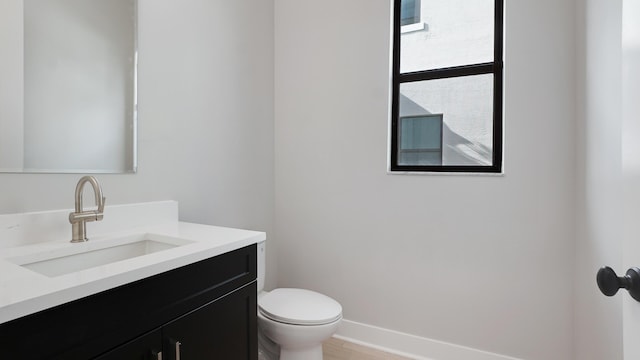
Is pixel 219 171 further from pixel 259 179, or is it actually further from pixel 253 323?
pixel 253 323

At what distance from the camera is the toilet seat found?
1531 millimetres

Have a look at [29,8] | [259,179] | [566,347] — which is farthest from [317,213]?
[29,8]

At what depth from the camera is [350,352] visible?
79.8 inches

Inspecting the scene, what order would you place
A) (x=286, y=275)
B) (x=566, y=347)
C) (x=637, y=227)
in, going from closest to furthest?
(x=637, y=227), (x=566, y=347), (x=286, y=275)

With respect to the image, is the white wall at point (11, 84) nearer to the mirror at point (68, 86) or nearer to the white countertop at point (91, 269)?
the mirror at point (68, 86)

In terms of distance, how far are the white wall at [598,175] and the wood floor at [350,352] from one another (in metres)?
1.00

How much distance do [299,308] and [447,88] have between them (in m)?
1.52

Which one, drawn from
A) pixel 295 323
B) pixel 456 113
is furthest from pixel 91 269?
pixel 456 113

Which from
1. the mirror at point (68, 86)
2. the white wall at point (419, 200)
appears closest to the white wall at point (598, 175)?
the white wall at point (419, 200)

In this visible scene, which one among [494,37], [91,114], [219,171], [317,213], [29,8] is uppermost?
[494,37]

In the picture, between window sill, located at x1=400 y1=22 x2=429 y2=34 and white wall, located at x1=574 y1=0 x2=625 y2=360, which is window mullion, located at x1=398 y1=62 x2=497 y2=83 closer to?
window sill, located at x1=400 y1=22 x2=429 y2=34

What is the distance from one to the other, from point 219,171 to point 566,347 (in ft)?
6.80

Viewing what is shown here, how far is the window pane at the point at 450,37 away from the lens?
1860 mm

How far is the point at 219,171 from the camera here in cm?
189
